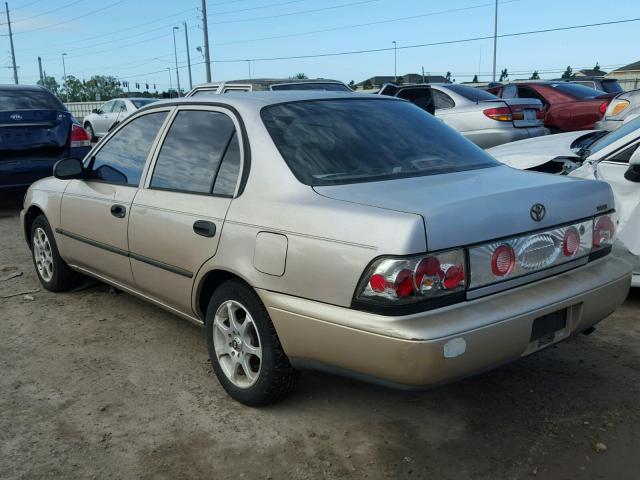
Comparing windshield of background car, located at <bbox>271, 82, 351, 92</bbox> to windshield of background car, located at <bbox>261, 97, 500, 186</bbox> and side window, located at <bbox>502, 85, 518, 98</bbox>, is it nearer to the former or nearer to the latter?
side window, located at <bbox>502, 85, 518, 98</bbox>

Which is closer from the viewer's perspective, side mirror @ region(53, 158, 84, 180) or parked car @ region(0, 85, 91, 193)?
side mirror @ region(53, 158, 84, 180)

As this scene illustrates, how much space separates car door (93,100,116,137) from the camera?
2033cm

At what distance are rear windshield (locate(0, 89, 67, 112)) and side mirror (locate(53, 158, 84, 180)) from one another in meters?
4.39

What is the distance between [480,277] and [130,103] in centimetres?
1775

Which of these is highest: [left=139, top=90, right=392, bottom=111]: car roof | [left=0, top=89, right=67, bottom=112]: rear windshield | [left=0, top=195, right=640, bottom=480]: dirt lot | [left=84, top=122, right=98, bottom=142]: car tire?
[left=0, top=89, right=67, bottom=112]: rear windshield

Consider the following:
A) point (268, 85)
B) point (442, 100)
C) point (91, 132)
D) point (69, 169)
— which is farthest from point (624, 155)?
point (91, 132)

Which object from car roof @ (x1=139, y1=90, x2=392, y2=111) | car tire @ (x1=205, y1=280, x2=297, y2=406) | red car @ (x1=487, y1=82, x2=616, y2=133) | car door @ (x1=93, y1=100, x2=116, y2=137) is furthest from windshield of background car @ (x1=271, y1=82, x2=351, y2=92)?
car door @ (x1=93, y1=100, x2=116, y2=137)

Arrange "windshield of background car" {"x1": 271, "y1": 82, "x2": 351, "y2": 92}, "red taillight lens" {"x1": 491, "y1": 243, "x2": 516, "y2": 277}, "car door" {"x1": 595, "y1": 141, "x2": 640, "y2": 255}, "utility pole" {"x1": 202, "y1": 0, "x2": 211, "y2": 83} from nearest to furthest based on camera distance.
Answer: "red taillight lens" {"x1": 491, "y1": 243, "x2": 516, "y2": 277} → "car door" {"x1": 595, "y1": 141, "x2": 640, "y2": 255} → "windshield of background car" {"x1": 271, "y1": 82, "x2": 351, "y2": 92} → "utility pole" {"x1": 202, "y1": 0, "x2": 211, "y2": 83}

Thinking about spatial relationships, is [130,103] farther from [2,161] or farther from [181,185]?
[181,185]

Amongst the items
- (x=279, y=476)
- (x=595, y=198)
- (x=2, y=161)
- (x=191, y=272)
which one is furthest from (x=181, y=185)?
(x=2, y=161)

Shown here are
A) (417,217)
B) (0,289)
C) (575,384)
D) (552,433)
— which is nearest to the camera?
(417,217)

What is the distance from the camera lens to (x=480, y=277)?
8.70 feet

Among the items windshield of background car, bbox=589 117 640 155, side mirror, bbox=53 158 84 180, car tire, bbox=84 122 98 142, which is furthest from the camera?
car tire, bbox=84 122 98 142

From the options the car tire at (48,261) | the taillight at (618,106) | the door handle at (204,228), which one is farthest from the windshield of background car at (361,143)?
the taillight at (618,106)
